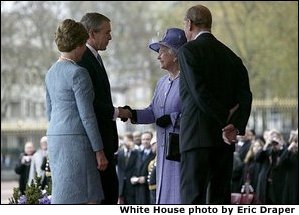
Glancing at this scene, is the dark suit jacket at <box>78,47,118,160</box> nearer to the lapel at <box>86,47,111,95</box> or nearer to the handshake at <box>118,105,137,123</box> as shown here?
the lapel at <box>86,47,111,95</box>

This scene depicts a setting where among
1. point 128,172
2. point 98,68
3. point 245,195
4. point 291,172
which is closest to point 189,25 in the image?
point 98,68

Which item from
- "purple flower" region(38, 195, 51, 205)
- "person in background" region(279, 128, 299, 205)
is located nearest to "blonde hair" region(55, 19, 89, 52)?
"purple flower" region(38, 195, 51, 205)

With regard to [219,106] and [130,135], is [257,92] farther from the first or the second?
[219,106]

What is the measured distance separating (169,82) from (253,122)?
49009 mm

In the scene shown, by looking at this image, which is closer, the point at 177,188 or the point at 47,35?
the point at 177,188

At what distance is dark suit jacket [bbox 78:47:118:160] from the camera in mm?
8695

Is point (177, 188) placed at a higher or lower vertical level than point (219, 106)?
lower

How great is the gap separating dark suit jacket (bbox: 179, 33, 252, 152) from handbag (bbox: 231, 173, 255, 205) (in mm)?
11918

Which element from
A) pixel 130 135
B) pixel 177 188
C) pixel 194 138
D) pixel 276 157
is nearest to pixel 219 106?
pixel 194 138

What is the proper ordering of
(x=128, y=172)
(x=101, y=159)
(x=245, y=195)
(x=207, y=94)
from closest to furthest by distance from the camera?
(x=207, y=94), (x=101, y=159), (x=245, y=195), (x=128, y=172)

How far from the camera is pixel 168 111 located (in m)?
9.08

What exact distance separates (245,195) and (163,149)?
43.4 ft

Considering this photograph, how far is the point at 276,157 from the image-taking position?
23672 millimetres

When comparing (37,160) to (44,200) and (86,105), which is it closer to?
(44,200)
